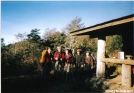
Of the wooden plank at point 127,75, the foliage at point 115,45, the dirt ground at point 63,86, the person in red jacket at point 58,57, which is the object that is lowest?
the dirt ground at point 63,86

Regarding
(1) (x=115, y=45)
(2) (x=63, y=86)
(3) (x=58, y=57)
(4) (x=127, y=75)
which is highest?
(1) (x=115, y=45)

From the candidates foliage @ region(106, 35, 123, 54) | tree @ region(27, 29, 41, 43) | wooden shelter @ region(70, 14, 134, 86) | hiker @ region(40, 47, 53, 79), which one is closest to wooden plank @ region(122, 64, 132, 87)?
wooden shelter @ region(70, 14, 134, 86)

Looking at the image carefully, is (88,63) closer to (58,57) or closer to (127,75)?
(58,57)

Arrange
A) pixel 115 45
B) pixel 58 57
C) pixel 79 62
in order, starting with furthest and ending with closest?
pixel 115 45, pixel 79 62, pixel 58 57

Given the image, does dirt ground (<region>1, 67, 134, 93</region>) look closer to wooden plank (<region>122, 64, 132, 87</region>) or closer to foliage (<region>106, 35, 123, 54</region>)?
wooden plank (<region>122, 64, 132, 87</region>)

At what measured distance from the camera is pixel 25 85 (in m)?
7.48

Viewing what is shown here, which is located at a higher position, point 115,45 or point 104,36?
point 115,45

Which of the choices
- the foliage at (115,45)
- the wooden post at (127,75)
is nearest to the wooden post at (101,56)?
the wooden post at (127,75)

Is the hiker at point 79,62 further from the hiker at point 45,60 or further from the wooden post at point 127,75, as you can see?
the wooden post at point 127,75

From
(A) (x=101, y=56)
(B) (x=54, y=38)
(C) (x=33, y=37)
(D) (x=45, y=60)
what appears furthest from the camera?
(B) (x=54, y=38)

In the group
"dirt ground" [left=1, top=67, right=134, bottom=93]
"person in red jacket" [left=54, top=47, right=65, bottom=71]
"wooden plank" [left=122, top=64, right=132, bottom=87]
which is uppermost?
"person in red jacket" [left=54, top=47, right=65, bottom=71]

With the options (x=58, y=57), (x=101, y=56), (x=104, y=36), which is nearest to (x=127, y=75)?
(x=101, y=56)

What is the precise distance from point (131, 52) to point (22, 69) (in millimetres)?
7185

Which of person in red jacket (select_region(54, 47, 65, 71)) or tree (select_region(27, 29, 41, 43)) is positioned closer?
person in red jacket (select_region(54, 47, 65, 71))
